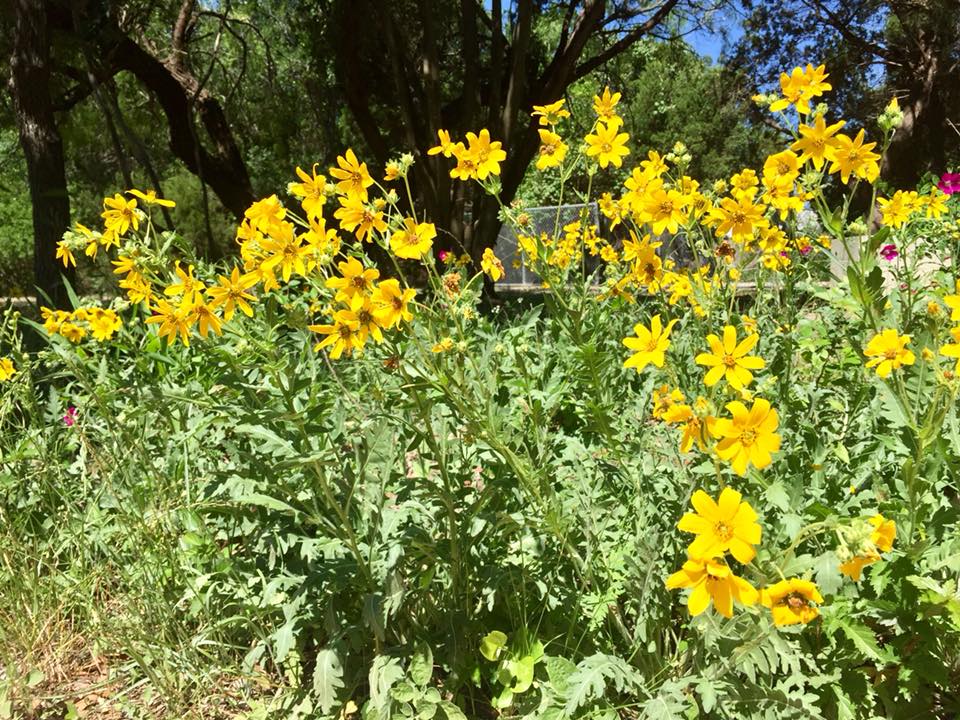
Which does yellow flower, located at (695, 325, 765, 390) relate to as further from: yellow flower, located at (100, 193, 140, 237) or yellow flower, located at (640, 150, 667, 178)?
yellow flower, located at (100, 193, 140, 237)

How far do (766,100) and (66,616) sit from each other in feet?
8.45

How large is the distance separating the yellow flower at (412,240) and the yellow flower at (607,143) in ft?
2.18

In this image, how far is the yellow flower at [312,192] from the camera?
165 cm

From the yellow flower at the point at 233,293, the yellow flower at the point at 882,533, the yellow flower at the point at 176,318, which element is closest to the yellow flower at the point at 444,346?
the yellow flower at the point at 233,293

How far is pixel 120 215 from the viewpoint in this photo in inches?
69.1

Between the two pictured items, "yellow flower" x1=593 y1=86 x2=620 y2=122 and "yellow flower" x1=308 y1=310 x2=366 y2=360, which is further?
"yellow flower" x1=593 y1=86 x2=620 y2=122

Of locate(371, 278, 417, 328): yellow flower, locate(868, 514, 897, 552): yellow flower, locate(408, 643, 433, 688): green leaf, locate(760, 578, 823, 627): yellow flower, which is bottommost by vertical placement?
locate(408, 643, 433, 688): green leaf

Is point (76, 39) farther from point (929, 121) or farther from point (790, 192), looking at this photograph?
point (929, 121)

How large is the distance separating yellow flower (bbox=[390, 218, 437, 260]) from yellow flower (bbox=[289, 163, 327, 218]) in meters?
0.22

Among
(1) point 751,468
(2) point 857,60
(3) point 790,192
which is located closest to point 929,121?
(2) point 857,60

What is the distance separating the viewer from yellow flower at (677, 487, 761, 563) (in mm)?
988

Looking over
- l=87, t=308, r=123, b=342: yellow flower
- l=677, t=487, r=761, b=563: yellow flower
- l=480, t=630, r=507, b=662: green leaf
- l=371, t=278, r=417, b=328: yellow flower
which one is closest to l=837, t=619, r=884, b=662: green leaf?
l=677, t=487, r=761, b=563: yellow flower

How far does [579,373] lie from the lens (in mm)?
1951

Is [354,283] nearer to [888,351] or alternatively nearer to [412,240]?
[412,240]
